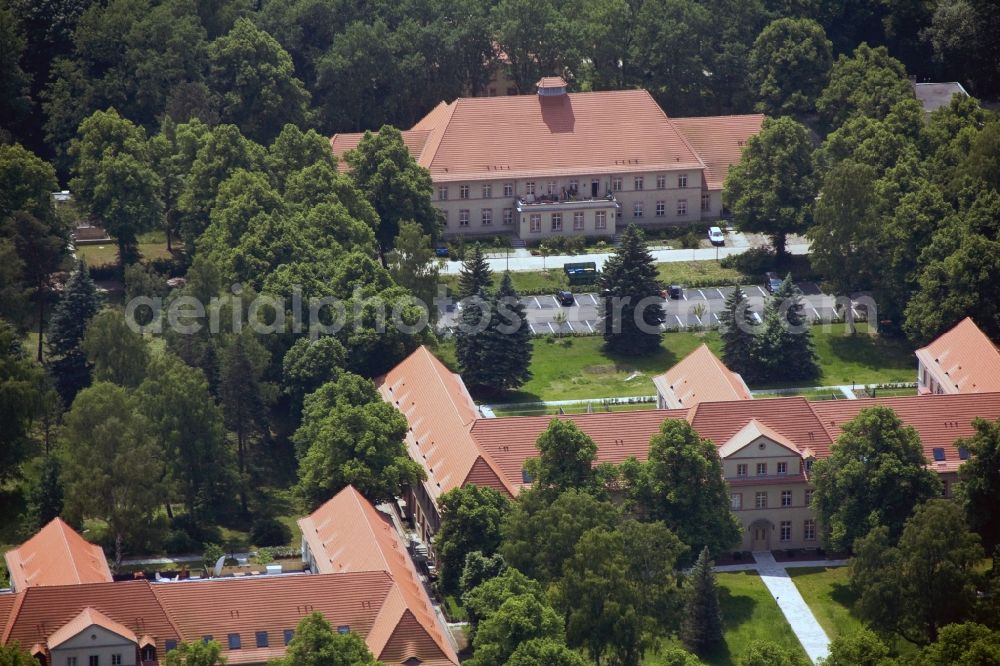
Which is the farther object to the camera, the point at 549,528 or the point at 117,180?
the point at 117,180

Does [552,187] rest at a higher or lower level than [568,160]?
lower

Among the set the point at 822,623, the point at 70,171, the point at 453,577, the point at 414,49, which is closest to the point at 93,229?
the point at 70,171

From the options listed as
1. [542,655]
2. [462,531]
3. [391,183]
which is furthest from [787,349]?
[542,655]

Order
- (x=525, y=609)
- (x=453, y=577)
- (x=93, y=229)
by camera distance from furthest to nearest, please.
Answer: (x=93, y=229)
(x=453, y=577)
(x=525, y=609)

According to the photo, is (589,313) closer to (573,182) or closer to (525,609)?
(573,182)

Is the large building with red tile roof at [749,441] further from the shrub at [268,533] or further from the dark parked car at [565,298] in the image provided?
the dark parked car at [565,298]

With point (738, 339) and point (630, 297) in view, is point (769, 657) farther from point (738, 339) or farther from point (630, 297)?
point (630, 297)

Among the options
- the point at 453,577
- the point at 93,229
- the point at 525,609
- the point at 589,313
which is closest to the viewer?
the point at 525,609
